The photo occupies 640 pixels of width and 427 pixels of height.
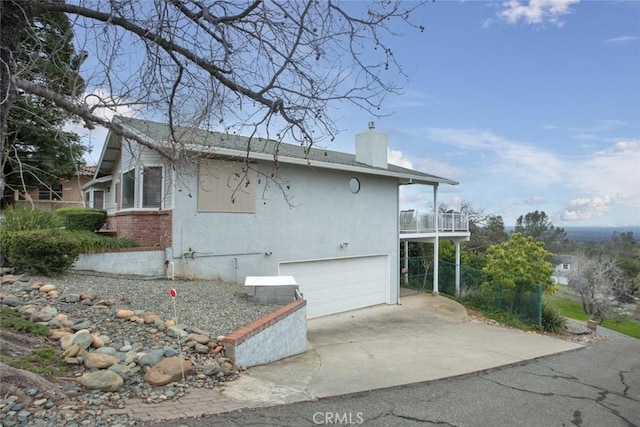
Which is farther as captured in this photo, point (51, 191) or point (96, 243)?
point (96, 243)

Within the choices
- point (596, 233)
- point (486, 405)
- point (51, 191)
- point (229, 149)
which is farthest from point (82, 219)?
point (596, 233)

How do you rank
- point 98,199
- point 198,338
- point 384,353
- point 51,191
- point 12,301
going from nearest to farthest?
point 51,191 → point 198,338 → point 12,301 → point 384,353 → point 98,199

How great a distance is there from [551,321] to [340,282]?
7.48 metres

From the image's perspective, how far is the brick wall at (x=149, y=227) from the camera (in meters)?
10.7

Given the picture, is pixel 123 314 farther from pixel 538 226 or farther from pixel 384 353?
pixel 538 226

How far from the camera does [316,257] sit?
44.8ft

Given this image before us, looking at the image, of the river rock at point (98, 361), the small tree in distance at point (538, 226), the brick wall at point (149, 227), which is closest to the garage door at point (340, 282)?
the brick wall at point (149, 227)

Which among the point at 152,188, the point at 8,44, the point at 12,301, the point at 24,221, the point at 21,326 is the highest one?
the point at 8,44

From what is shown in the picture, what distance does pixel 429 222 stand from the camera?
18656 mm

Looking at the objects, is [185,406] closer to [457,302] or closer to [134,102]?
[134,102]

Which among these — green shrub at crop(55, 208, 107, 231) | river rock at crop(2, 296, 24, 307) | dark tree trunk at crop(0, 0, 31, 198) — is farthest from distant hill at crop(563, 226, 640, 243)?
dark tree trunk at crop(0, 0, 31, 198)

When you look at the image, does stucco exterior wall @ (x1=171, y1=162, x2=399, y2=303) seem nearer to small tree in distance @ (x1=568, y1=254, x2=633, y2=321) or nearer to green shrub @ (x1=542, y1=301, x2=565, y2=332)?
green shrub @ (x1=542, y1=301, x2=565, y2=332)

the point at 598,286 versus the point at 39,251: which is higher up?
the point at 39,251

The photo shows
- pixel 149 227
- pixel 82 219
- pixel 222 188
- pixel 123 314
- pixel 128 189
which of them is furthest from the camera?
pixel 82 219
